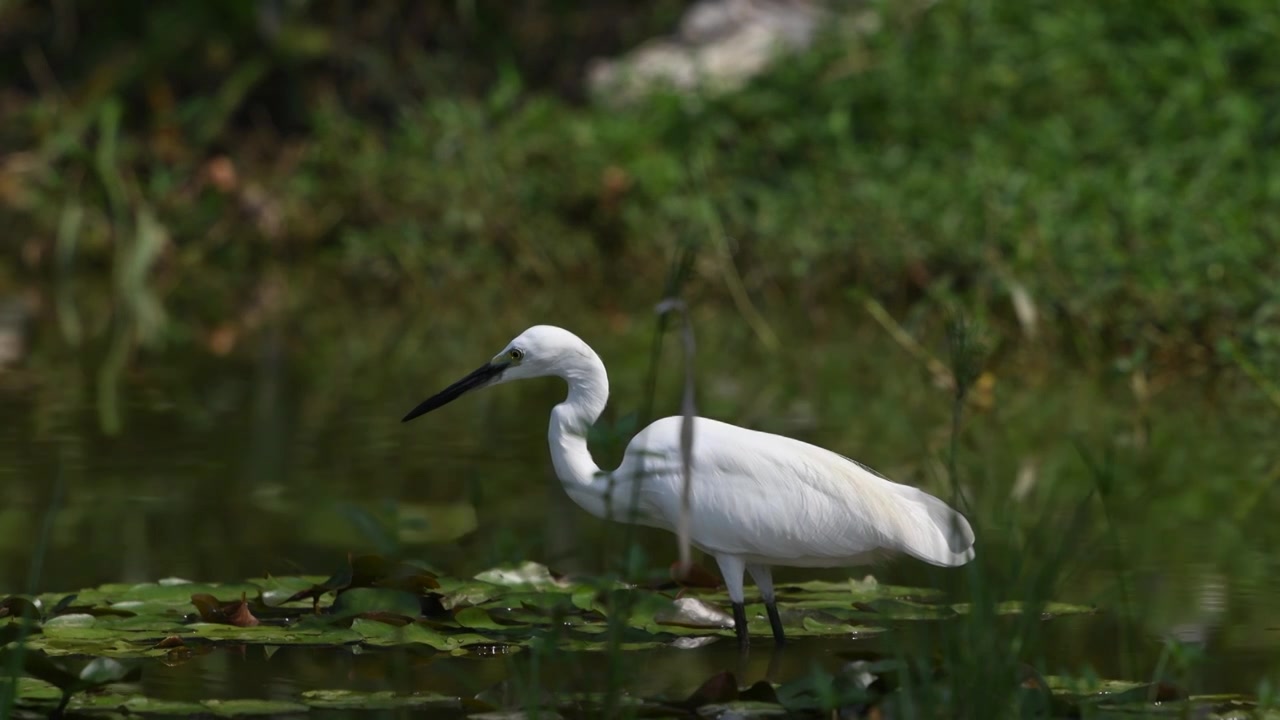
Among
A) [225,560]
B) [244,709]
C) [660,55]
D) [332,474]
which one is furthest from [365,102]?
[244,709]

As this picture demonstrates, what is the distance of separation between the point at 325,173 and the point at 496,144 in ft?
4.54

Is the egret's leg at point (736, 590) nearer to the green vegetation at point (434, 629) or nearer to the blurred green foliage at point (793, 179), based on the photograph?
the green vegetation at point (434, 629)

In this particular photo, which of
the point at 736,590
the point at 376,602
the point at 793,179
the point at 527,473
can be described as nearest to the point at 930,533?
the point at 736,590

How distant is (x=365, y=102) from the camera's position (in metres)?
16.6

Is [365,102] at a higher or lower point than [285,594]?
higher

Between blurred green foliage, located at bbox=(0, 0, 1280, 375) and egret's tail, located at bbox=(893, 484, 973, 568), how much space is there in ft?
12.2

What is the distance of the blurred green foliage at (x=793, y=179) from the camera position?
28.9 ft

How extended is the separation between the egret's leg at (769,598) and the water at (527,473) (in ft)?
0.19

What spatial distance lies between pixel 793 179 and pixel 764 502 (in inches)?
299

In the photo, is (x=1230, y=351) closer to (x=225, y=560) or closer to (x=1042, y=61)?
(x=225, y=560)

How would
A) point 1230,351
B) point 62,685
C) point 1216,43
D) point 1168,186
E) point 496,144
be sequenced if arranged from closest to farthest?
point 62,685 → point 1230,351 → point 1168,186 → point 1216,43 → point 496,144

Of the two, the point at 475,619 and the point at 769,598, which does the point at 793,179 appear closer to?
the point at 769,598

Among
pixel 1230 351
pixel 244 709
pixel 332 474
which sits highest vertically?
pixel 1230 351

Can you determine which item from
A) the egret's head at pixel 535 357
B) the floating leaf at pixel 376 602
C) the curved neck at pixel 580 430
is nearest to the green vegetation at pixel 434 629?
the floating leaf at pixel 376 602
